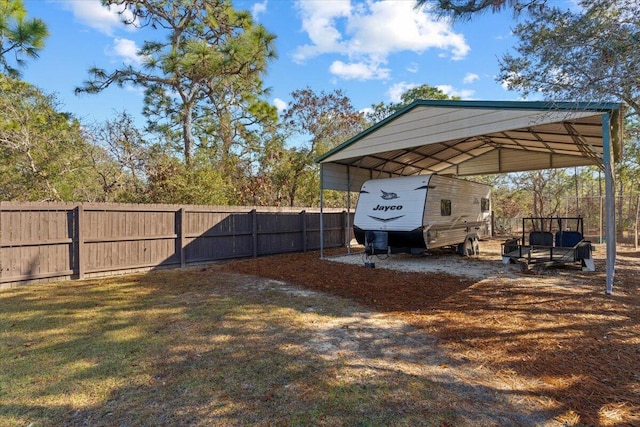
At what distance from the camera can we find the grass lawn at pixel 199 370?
254cm

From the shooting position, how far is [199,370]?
10.7ft

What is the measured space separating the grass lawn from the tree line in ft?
14.7

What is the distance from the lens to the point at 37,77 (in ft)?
38.5

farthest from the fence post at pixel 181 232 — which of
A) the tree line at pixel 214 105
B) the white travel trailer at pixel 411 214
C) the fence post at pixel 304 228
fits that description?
the white travel trailer at pixel 411 214

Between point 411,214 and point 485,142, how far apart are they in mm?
5578

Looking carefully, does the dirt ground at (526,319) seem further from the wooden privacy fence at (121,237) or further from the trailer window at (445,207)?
the trailer window at (445,207)

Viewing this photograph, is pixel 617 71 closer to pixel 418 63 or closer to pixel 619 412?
pixel 619 412

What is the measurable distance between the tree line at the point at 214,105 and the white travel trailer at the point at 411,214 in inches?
136

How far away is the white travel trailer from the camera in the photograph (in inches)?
369

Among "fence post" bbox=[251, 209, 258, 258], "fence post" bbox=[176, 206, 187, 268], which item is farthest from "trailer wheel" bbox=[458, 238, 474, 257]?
"fence post" bbox=[176, 206, 187, 268]

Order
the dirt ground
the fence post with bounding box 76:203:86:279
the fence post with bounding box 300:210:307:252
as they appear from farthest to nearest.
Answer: the fence post with bounding box 300:210:307:252 → the fence post with bounding box 76:203:86:279 → the dirt ground

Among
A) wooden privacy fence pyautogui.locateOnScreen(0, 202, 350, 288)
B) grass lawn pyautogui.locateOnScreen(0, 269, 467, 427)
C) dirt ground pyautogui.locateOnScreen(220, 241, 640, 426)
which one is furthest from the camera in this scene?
wooden privacy fence pyautogui.locateOnScreen(0, 202, 350, 288)

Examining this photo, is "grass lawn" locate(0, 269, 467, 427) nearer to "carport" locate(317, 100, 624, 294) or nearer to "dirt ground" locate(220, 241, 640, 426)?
"dirt ground" locate(220, 241, 640, 426)

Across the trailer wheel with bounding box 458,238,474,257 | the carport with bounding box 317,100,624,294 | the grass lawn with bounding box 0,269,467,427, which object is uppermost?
the carport with bounding box 317,100,624,294
